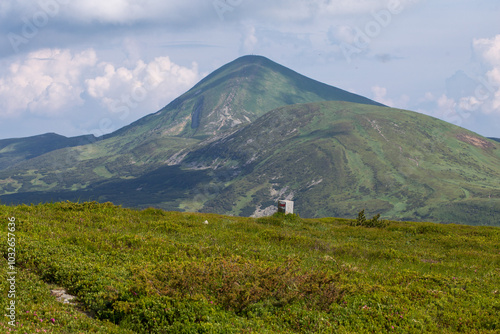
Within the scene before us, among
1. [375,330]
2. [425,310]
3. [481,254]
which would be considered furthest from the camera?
[481,254]

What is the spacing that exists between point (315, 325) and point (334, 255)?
11859 mm

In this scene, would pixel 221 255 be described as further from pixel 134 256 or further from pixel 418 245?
pixel 418 245

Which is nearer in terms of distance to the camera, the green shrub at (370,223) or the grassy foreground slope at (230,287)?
the grassy foreground slope at (230,287)

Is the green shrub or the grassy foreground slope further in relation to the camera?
the green shrub

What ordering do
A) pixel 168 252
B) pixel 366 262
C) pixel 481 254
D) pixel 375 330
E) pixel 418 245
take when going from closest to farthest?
pixel 375 330
pixel 168 252
pixel 366 262
pixel 481 254
pixel 418 245

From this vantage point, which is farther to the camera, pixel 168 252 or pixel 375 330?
pixel 168 252

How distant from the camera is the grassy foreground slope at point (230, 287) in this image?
507 inches

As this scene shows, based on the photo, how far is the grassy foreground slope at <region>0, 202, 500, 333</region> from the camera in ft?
42.2

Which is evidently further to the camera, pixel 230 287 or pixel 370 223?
pixel 370 223

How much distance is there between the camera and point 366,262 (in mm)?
23172

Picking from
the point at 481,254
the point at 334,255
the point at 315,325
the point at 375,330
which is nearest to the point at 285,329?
the point at 315,325

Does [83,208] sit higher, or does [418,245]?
[83,208]

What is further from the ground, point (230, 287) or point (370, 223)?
point (230, 287)

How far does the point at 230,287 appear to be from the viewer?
14.7 metres
